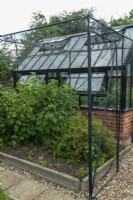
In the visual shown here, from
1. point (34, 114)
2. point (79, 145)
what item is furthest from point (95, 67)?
point (79, 145)

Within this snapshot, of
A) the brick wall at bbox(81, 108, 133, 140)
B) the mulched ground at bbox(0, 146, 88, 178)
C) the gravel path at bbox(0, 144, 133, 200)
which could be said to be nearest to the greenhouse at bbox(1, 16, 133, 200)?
the brick wall at bbox(81, 108, 133, 140)

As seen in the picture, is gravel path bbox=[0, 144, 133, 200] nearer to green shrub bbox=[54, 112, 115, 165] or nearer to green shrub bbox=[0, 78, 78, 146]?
green shrub bbox=[54, 112, 115, 165]

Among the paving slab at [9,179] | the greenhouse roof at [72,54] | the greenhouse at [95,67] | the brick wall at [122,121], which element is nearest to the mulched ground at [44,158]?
the paving slab at [9,179]

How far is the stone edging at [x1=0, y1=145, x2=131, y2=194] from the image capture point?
2.68 metres

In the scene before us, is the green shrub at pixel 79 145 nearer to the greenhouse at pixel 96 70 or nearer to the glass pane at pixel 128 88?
the greenhouse at pixel 96 70

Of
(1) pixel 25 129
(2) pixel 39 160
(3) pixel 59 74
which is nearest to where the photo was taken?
(2) pixel 39 160

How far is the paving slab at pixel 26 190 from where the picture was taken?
2.54 metres

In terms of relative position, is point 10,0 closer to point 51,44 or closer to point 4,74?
point 51,44

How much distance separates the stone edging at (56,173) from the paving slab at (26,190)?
183 millimetres

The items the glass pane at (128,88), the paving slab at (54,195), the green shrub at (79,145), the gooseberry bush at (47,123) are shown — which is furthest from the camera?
the glass pane at (128,88)

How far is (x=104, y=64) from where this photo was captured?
5055mm

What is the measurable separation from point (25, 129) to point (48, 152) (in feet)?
2.08

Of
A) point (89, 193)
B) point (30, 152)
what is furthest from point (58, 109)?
point (89, 193)

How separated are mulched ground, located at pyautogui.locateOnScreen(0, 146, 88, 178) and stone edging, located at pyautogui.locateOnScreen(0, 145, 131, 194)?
13 centimetres
